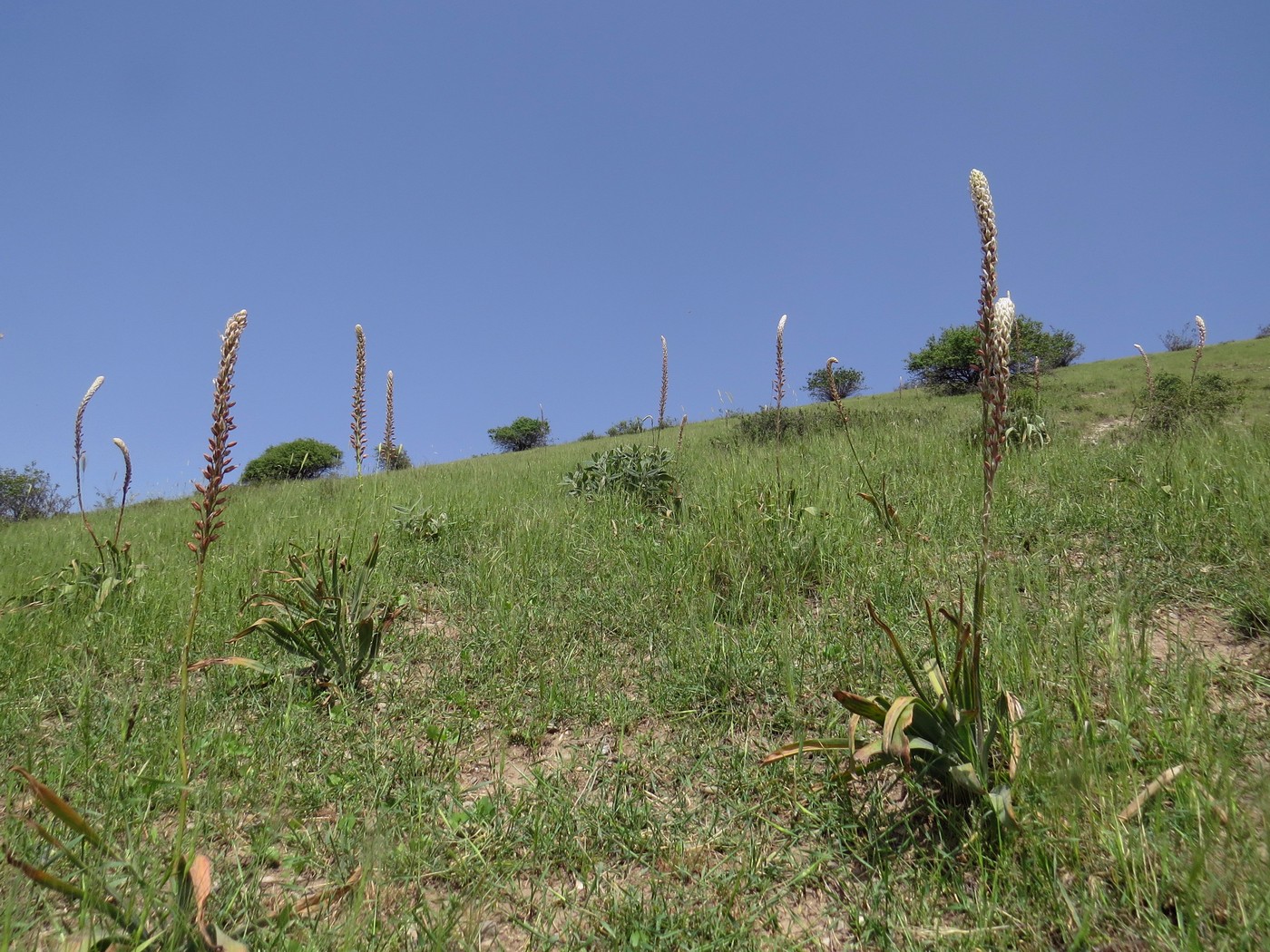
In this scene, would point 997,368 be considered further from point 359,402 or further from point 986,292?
point 359,402

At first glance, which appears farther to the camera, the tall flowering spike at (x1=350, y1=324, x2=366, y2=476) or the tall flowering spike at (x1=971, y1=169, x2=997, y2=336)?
the tall flowering spike at (x1=350, y1=324, x2=366, y2=476)

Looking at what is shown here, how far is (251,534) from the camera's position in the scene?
272 inches

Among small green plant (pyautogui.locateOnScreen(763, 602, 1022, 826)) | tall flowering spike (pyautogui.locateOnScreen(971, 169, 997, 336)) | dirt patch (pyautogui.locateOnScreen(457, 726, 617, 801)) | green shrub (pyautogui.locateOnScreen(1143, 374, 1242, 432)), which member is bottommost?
dirt patch (pyautogui.locateOnScreen(457, 726, 617, 801))

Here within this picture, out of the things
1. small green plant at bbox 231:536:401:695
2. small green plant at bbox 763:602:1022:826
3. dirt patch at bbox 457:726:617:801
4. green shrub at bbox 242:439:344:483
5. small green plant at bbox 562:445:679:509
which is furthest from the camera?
green shrub at bbox 242:439:344:483

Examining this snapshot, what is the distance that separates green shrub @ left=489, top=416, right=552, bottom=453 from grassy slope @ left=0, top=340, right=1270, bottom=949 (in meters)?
56.1

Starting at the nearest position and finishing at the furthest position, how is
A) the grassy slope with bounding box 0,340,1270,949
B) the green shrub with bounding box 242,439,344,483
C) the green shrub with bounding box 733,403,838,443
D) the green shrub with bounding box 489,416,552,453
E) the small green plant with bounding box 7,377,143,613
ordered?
1. the grassy slope with bounding box 0,340,1270,949
2. the small green plant with bounding box 7,377,143,613
3. the green shrub with bounding box 733,403,838,443
4. the green shrub with bounding box 242,439,344,483
5. the green shrub with bounding box 489,416,552,453

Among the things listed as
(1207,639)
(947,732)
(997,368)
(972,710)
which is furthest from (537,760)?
(1207,639)

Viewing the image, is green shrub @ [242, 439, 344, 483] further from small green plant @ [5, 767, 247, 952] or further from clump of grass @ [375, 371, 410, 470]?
small green plant @ [5, 767, 247, 952]

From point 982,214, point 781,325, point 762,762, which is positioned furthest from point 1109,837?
point 781,325

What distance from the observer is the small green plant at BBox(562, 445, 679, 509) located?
684 cm

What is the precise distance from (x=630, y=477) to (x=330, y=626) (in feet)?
12.8

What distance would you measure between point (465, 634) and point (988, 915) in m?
3.10

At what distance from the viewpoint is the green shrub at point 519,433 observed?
6159cm

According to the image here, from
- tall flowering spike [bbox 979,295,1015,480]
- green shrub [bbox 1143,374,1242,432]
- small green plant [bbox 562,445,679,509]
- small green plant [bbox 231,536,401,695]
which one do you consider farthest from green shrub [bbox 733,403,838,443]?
tall flowering spike [bbox 979,295,1015,480]
